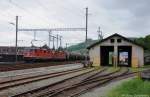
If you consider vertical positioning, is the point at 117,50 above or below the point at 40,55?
above

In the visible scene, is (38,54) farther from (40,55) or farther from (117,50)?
(117,50)

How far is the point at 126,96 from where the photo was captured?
48.0 feet

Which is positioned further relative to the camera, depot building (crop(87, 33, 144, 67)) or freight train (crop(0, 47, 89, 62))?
freight train (crop(0, 47, 89, 62))

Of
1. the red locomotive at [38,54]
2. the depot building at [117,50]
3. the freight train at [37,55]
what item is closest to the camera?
the depot building at [117,50]

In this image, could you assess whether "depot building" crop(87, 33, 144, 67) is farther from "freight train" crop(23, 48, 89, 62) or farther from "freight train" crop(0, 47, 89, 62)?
"freight train" crop(0, 47, 89, 62)

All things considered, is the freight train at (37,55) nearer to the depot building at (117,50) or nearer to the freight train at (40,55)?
the freight train at (40,55)

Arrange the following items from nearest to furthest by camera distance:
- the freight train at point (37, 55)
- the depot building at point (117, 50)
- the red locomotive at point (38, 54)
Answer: the depot building at point (117, 50)
the red locomotive at point (38, 54)
the freight train at point (37, 55)

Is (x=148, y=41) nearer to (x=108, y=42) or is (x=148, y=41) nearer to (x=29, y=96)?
(x=108, y=42)

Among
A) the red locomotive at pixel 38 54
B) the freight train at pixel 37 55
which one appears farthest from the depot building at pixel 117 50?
the freight train at pixel 37 55

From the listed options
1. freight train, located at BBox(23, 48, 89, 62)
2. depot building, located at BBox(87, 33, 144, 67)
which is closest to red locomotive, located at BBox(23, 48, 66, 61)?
freight train, located at BBox(23, 48, 89, 62)

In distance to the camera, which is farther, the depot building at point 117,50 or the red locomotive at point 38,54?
the red locomotive at point 38,54

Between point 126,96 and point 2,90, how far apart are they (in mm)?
6083

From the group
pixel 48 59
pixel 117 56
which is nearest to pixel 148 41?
pixel 48 59

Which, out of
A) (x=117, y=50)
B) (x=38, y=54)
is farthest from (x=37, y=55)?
(x=117, y=50)
